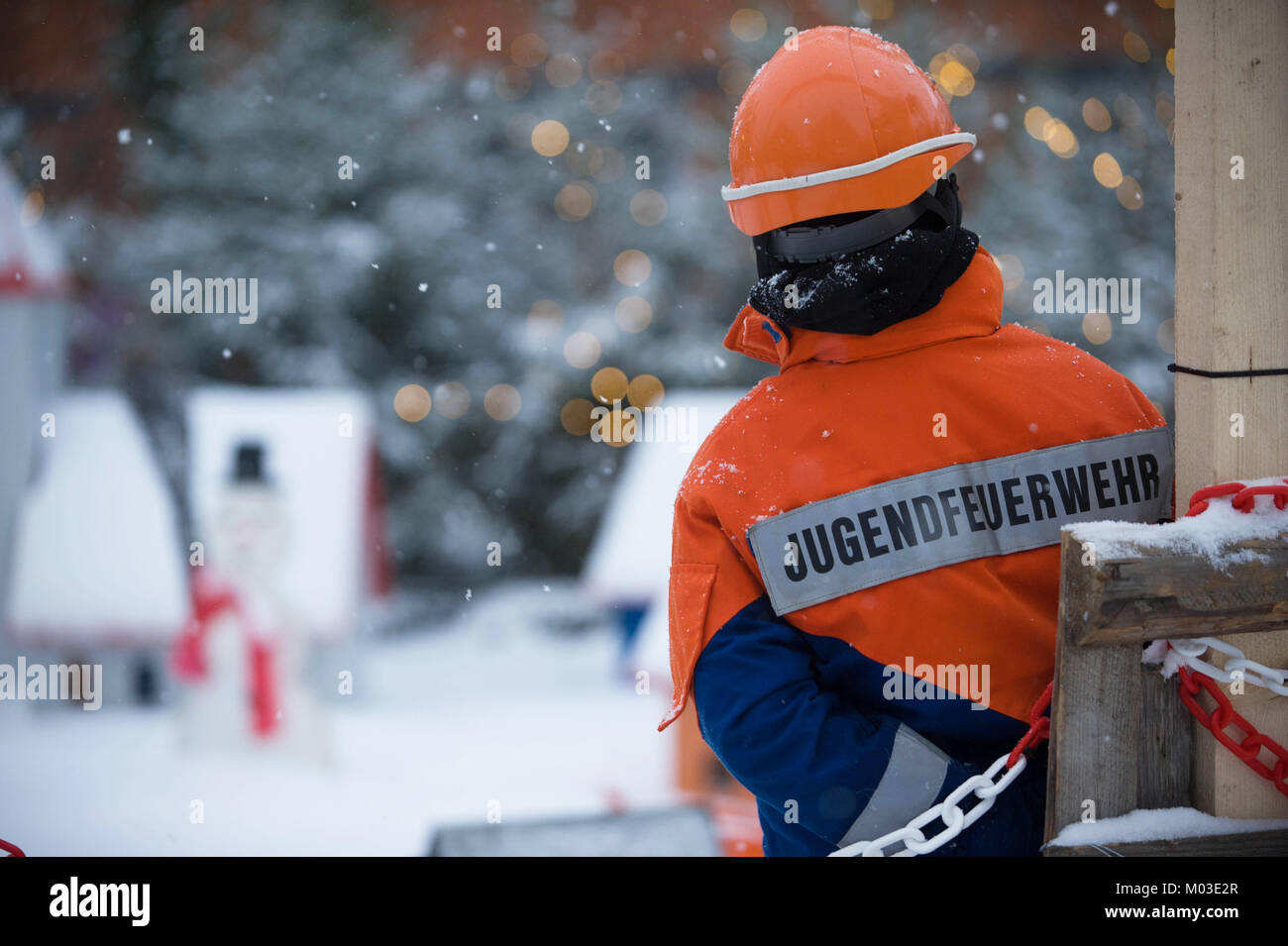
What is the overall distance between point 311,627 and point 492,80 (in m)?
3.65

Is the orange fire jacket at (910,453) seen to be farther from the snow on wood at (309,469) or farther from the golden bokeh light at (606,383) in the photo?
the snow on wood at (309,469)

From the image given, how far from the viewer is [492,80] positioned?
633 cm

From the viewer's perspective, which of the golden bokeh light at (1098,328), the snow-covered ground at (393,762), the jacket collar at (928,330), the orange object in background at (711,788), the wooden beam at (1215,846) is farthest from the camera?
the golden bokeh light at (1098,328)

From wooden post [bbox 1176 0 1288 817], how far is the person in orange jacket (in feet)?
0.81

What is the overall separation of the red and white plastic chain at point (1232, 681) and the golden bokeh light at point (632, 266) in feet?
17.6

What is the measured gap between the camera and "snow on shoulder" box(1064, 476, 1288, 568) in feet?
3.28

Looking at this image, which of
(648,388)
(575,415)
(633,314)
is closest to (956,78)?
(633,314)

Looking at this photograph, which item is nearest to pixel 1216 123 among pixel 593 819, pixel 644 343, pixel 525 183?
pixel 593 819

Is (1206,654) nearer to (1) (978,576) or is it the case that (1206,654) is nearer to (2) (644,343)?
(1) (978,576)

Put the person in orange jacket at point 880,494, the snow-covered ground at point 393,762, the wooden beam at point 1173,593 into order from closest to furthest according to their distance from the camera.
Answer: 1. the wooden beam at point 1173,593
2. the person in orange jacket at point 880,494
3. the snow-covered ground at point 393,762

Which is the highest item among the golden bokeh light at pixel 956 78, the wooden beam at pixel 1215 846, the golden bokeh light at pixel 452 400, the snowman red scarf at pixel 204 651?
the golden bokeh light at pixel 956 78

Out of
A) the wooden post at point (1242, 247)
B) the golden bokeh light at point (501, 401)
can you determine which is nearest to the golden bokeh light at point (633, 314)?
the golden bokeh light at point (501, 401)

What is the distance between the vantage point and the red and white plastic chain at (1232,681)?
1.06 metres

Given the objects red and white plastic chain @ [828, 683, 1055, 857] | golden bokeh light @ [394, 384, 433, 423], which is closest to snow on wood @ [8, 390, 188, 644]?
golden bokeh light @ [394, 384, 433, 423]
